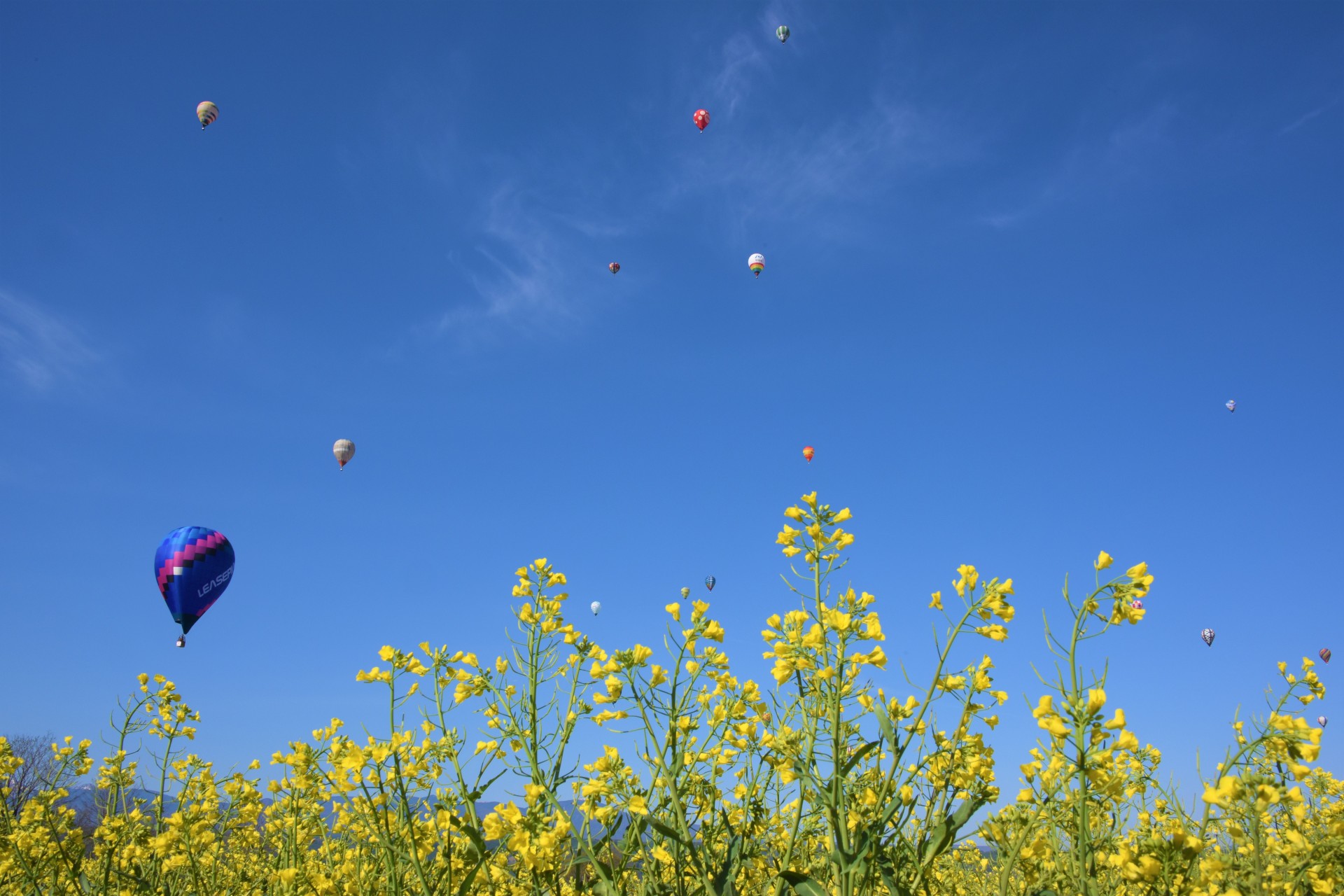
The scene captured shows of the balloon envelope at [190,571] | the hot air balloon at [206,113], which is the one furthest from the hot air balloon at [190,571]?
the hot air balloon at [206,113]

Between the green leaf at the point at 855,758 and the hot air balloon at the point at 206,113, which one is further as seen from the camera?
the hot air balloon at the point at 206,113

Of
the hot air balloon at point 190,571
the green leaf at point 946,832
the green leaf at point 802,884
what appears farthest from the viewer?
the hot air balloon at point 190,571

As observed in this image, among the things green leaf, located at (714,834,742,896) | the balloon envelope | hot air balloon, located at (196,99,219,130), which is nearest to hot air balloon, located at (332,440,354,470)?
the balloon envelope

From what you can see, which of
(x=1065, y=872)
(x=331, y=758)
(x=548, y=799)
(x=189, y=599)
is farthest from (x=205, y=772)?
(x=189, y=599)

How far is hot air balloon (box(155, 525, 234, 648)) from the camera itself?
74.4 ft

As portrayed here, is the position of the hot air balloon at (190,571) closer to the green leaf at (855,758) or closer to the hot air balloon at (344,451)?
the hot air balloon at (344,451)

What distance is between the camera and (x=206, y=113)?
89.9 ft

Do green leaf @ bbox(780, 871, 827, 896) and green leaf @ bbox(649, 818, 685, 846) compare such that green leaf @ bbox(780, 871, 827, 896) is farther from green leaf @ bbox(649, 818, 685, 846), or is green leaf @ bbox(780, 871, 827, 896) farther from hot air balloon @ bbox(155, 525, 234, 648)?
hot air balloon @ bbox(155, 525, 234, 648)

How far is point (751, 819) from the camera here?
10.7 feet

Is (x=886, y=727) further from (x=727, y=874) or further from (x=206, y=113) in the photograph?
(x=206, y=113)

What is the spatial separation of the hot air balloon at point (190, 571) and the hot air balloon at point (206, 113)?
48.7 ft

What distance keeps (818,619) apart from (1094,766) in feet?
3.05

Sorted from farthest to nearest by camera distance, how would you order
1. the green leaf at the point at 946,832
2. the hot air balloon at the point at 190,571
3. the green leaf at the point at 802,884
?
the hot air balloon at the point at 190,571, the green leaf at the point at 946,832, the green leaf at the point at 802,884

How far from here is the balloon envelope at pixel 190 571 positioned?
74.4ft
